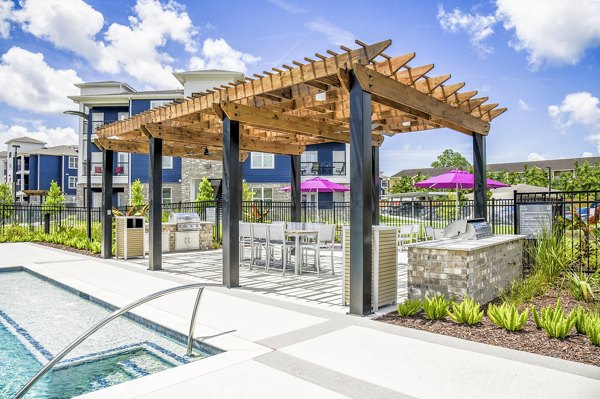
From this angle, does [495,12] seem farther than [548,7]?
Yes

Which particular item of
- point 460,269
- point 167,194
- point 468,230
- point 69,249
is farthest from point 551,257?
point 167,194

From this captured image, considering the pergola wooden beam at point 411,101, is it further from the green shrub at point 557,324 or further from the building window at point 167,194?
the building window at point 167,194

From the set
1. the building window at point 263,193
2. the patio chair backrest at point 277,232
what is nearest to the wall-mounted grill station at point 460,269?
the patio chair backrest at point 277,232

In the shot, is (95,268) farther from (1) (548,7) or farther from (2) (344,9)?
(1) (548,7)

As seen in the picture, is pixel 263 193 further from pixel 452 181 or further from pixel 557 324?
pixel 557 324

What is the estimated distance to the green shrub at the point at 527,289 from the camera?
18.8 feet

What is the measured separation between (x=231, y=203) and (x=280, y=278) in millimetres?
1901

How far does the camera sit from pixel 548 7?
10961 millimetres

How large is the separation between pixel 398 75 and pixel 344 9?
17.7 ft

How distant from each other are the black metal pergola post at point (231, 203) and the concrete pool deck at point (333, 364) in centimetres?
→ 147

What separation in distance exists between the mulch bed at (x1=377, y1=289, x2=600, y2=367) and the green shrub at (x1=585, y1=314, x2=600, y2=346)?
5 cm

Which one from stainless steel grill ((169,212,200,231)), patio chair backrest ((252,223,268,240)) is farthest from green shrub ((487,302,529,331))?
stainless steel grill ((169,212,200,231))

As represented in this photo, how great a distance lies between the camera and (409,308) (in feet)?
16.8

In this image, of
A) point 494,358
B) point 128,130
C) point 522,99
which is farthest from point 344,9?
point 522,99
